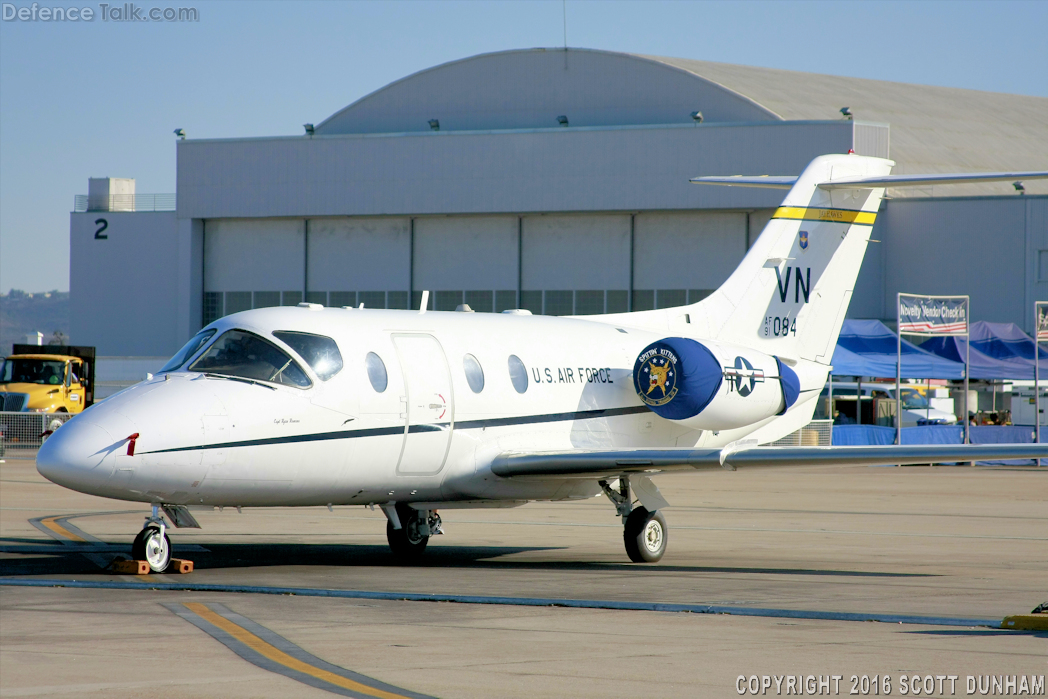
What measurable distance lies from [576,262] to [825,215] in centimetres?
3854

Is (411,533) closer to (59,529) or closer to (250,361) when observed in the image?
(250,361)

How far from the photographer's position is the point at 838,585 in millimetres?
13195

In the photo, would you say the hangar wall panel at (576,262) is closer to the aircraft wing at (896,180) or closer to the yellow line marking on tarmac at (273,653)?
the aircraft wing at (896,180)

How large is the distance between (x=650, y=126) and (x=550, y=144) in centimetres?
469

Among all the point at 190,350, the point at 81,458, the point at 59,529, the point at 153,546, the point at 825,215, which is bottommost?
the point at 59,529

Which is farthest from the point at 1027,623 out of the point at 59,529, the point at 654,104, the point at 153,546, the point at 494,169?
the point at 654,104

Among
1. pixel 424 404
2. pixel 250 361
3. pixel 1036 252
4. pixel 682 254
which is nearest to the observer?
pixel 250 361

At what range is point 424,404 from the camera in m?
14.5

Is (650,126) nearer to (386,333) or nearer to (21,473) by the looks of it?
(21,473)

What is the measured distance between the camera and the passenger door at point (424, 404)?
567 inches

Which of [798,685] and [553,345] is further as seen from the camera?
[553,345]

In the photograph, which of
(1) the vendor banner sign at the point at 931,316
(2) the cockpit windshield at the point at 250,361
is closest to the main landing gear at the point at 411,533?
(2) the cockpit windshield at the point at 250,361

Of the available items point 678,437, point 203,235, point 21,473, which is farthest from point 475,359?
point 203,235

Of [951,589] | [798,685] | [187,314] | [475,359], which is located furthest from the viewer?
[187,314]
